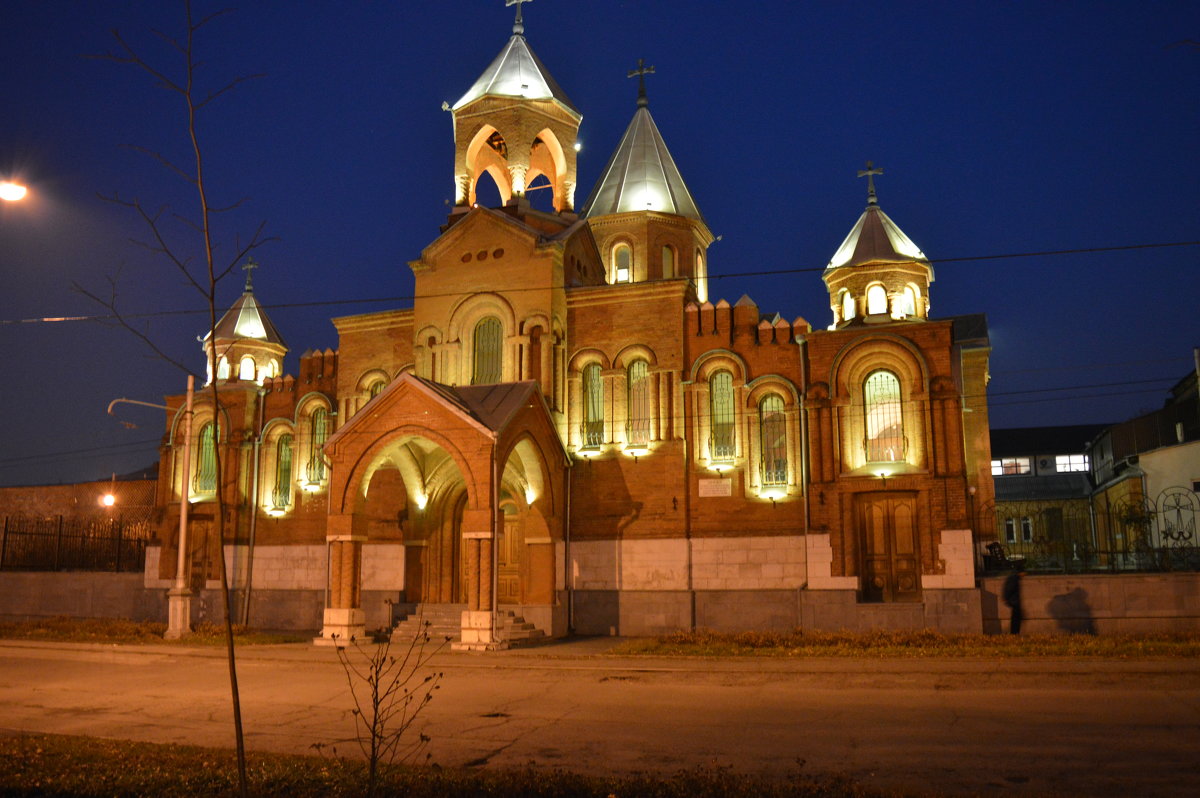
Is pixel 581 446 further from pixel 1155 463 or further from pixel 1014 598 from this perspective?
pixel 1155 463

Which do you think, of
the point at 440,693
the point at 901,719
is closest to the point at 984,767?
the point at 901,719

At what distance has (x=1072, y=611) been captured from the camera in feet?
78.2

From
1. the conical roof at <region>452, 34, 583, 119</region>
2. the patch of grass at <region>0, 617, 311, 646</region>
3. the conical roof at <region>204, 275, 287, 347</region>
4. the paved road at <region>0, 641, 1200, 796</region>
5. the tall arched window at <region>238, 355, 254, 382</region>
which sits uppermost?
the conical roof at <region>452, 34, 583, 119</region>

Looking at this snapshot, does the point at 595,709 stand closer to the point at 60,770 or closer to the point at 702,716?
the point at 702,716

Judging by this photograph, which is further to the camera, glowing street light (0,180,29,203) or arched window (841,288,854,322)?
arched window (841,288,854,322)

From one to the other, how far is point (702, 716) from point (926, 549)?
41.4ft

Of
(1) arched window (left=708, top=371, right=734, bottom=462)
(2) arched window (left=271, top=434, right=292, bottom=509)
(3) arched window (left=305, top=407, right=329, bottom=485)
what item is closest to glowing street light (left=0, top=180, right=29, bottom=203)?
(1) arched window (left=708, top=371, right=734, bottom=462)

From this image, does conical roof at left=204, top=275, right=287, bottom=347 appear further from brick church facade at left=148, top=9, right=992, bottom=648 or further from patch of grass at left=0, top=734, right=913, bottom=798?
patch of grass at left=0, top=734, right=913, bottom=798

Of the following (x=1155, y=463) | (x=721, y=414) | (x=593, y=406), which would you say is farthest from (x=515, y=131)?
(x=1155, y=463)

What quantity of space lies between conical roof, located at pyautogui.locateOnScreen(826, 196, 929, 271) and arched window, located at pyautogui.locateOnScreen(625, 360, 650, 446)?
636 cm

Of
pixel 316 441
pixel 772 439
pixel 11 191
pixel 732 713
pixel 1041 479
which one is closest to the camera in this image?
pixel 11 191

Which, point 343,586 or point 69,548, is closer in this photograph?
point 343,586

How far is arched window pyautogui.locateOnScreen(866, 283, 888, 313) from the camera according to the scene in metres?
29.4

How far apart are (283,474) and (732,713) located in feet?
72.6
